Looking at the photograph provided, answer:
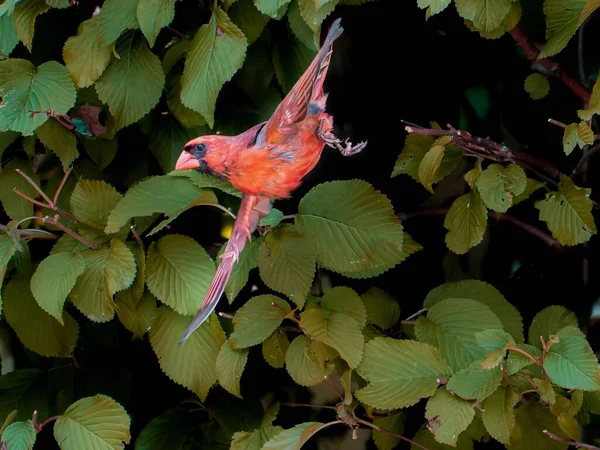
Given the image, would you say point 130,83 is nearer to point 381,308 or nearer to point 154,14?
point 154,14

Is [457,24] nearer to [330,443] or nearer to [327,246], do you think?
[327,246]

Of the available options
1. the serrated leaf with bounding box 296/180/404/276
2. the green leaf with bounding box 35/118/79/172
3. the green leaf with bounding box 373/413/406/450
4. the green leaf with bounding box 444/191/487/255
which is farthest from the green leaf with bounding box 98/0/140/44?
the green leaf with bounding box 373/413/406/450

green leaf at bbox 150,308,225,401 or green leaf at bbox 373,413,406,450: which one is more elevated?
green leaf at bbox 150,308,225,401

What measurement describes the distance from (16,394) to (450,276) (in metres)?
0.47

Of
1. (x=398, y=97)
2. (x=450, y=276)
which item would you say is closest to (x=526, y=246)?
(x=450, y=276)

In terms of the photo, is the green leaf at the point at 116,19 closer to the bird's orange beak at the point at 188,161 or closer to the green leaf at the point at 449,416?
the bird's orange beak at the point at 188,161

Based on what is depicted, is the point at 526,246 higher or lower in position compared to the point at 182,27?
lower

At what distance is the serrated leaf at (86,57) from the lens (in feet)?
2.30

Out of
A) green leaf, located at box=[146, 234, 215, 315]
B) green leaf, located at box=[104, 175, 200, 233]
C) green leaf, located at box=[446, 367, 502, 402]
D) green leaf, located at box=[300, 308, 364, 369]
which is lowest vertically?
green leaf, located at box=[446, 367, 502, 402]

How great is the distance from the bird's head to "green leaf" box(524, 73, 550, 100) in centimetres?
29

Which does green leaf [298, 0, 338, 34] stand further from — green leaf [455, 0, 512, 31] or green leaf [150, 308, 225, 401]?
green leaf [150, 308, 225, 401]

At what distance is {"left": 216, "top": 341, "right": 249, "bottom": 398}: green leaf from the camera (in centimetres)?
70

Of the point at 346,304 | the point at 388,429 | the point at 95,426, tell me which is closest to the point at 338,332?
the point at 346,304

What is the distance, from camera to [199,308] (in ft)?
2.27
